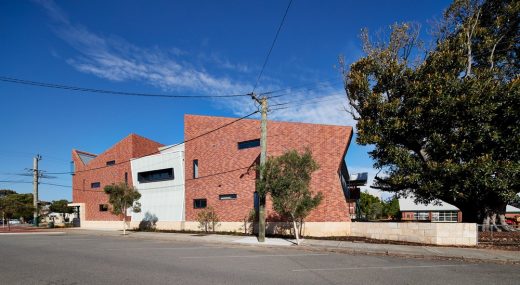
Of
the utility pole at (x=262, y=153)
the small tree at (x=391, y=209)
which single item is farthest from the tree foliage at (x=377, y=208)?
the utility pole at (x=262, y=153)

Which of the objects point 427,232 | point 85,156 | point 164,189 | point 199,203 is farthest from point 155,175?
point 427,232

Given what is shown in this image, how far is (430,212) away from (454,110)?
A: 127 ft

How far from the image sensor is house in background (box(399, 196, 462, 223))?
162ft

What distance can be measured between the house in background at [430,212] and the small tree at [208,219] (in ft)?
106

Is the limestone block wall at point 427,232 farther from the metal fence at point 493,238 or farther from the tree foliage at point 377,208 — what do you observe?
the tree foliage at point 377,208

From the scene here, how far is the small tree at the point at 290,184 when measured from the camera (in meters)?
19.4

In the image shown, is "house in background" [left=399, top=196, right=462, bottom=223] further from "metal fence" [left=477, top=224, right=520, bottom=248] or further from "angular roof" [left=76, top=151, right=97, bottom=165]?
"angular roof" [left=76, top=151, right=97, bottom=165]

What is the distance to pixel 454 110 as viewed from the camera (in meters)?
18.1

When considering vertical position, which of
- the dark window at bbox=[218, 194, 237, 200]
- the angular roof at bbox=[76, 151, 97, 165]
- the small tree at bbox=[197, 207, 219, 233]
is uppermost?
the angular roof at bbox=[76, 151, 97, 165]

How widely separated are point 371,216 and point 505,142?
5377 centimetres

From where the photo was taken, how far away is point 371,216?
68.6 metres

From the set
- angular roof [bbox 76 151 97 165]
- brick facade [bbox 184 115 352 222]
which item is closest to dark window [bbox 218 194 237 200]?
brick facade [bbox 184 115 352 222]

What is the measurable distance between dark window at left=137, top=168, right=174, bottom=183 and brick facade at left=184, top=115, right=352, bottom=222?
3.04 m

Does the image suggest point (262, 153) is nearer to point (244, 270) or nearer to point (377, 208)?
point (244, 270)
